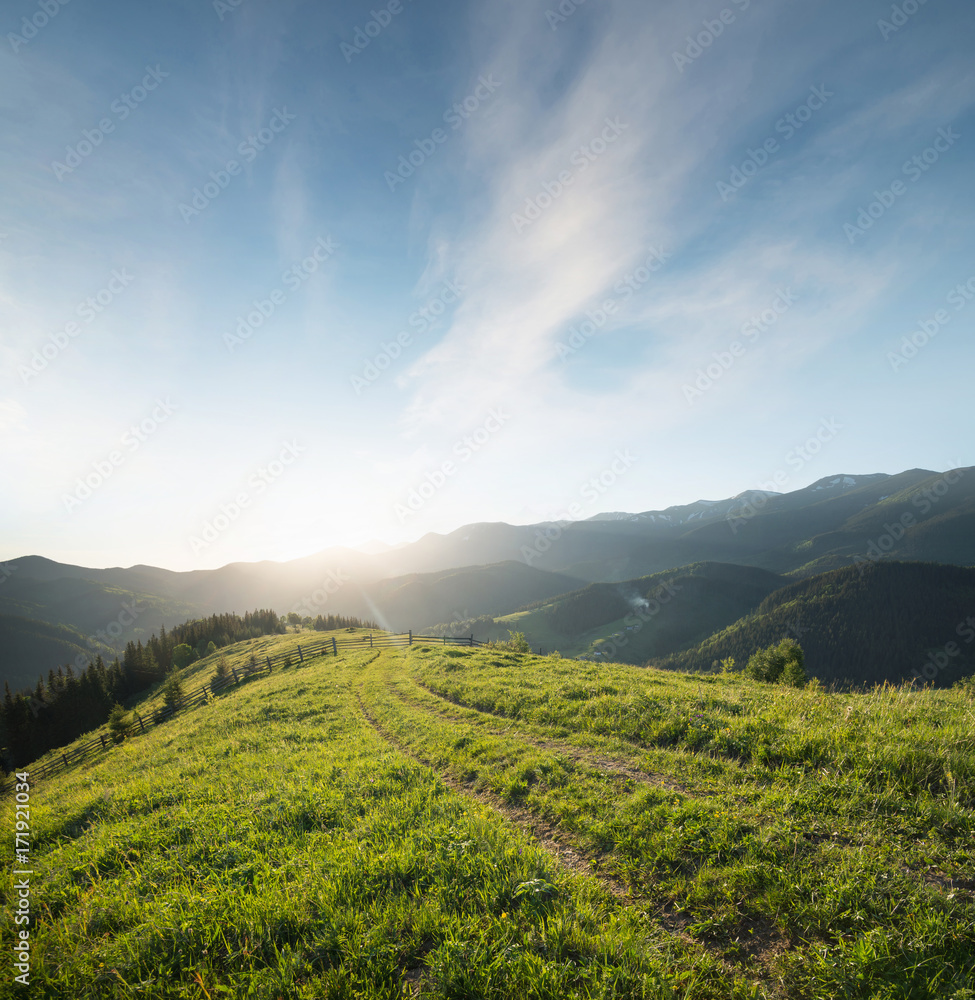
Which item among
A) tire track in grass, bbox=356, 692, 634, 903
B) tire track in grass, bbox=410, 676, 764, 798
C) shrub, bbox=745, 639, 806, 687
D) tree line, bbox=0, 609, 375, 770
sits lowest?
shrub, bbox=745, 639, 806, 687

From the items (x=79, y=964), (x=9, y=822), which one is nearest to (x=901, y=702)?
(x=79, y=964)

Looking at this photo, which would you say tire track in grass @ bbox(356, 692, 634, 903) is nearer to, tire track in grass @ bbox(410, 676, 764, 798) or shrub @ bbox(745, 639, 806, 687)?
tire track in grass @ bbox(410, 676, 764, 798)

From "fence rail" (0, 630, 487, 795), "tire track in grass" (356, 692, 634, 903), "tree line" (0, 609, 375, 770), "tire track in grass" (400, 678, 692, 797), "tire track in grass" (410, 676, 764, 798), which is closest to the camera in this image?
"tire track in grass" (356, 692, 634, 903)

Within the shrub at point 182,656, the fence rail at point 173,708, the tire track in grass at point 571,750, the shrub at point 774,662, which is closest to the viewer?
the tire track in grass at point 571,750

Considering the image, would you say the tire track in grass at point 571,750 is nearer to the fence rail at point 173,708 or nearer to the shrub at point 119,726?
the fence rail at point 173,708

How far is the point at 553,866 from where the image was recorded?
241 inches

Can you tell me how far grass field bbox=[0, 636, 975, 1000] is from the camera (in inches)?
173

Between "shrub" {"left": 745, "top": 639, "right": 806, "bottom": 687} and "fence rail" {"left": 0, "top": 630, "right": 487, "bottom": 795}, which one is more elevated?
"fence rail" {"left": 0, "top": 630, "right": 487, "bottom": 795}

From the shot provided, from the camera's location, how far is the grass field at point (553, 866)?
440 cm

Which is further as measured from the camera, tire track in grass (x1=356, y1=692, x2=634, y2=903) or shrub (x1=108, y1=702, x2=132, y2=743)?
shrub (x1=108, y1=702, x2=132, y2=743)

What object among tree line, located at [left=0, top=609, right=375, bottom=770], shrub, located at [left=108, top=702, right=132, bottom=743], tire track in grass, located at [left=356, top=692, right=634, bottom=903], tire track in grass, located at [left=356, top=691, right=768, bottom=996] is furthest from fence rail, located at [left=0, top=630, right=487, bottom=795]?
tire track in grass, located at [left=356, top=691, right=768, bottom=996]

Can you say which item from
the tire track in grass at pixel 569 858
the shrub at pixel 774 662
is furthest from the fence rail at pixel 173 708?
the shrub at pixel 774 662

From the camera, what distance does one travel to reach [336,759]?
37.7 feet

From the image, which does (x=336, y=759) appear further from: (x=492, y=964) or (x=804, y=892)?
(x=804, y=892)
